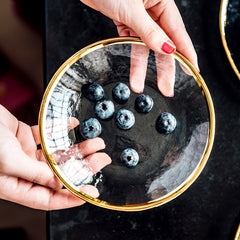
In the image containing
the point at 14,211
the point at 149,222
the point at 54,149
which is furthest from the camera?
the point at 14,211

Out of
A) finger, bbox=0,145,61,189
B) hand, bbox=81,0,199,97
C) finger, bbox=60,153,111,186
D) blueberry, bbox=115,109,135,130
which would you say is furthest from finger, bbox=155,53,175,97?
finger, bbox=0,145,61,189

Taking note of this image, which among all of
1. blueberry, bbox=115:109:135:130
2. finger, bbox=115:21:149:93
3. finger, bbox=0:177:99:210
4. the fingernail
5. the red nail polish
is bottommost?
finger, bbox=0:177:99:210

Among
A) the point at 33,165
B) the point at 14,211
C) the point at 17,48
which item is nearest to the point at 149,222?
the point at 33,165

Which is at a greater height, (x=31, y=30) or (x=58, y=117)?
(x=31, y=30)

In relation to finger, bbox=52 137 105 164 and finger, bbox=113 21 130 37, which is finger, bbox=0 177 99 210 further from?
finger, bbox=113 21 130 37

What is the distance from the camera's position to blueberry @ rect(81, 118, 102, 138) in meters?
0.77

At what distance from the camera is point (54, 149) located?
744 millimetres

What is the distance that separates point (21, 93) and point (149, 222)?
1.92 ft

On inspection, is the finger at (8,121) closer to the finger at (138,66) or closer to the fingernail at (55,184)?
the fingernail at (55,184)

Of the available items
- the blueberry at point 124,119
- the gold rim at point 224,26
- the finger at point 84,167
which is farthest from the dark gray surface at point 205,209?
the blueberry at point 124,119

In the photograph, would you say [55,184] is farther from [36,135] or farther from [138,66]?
[138,66]

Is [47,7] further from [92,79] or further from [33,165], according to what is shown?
[33,165]

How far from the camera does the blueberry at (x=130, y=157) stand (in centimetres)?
76

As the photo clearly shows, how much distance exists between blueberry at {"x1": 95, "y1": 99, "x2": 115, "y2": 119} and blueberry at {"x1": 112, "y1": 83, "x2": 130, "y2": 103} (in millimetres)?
21
